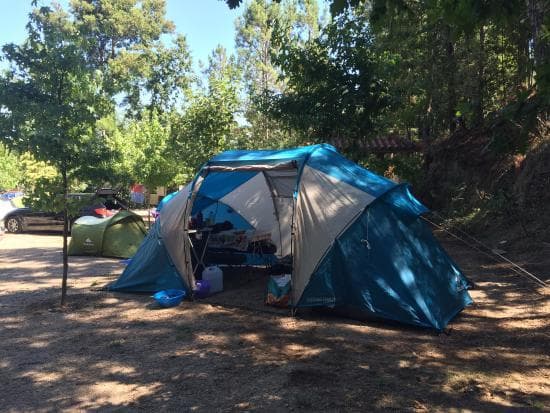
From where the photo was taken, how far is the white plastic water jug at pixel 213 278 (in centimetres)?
796

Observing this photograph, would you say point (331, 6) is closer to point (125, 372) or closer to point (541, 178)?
point (125, 372)

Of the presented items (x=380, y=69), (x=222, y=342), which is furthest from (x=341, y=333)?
(x=380, y=69)

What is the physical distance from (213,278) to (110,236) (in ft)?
17.2

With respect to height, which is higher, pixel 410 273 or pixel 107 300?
pixel 410 273

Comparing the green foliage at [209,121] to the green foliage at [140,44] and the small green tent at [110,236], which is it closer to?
the small green tent at [110,236]

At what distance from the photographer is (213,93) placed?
16.0 metres

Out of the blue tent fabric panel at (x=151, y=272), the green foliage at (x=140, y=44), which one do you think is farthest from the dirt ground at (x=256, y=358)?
the green foliage at (x=140, y=44)

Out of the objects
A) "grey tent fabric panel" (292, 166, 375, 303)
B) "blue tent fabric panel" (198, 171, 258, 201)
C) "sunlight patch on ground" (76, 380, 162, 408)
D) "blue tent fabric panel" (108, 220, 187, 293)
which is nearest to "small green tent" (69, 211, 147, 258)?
"blue tent fabric panel" (198, 171, 258, 201)

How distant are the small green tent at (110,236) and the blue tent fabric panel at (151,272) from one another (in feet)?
13.2

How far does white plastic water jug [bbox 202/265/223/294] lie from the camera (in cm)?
796

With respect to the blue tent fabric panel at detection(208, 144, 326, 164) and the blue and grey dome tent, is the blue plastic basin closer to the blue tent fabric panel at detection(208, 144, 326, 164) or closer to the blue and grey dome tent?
the blue and grey dome tent

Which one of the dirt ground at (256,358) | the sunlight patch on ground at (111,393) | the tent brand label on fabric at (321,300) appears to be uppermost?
the tent brand label on fabric at (321,300)

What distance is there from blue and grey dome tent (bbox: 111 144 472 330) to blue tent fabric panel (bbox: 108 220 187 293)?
0.03 metres

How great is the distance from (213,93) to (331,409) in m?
13.3
